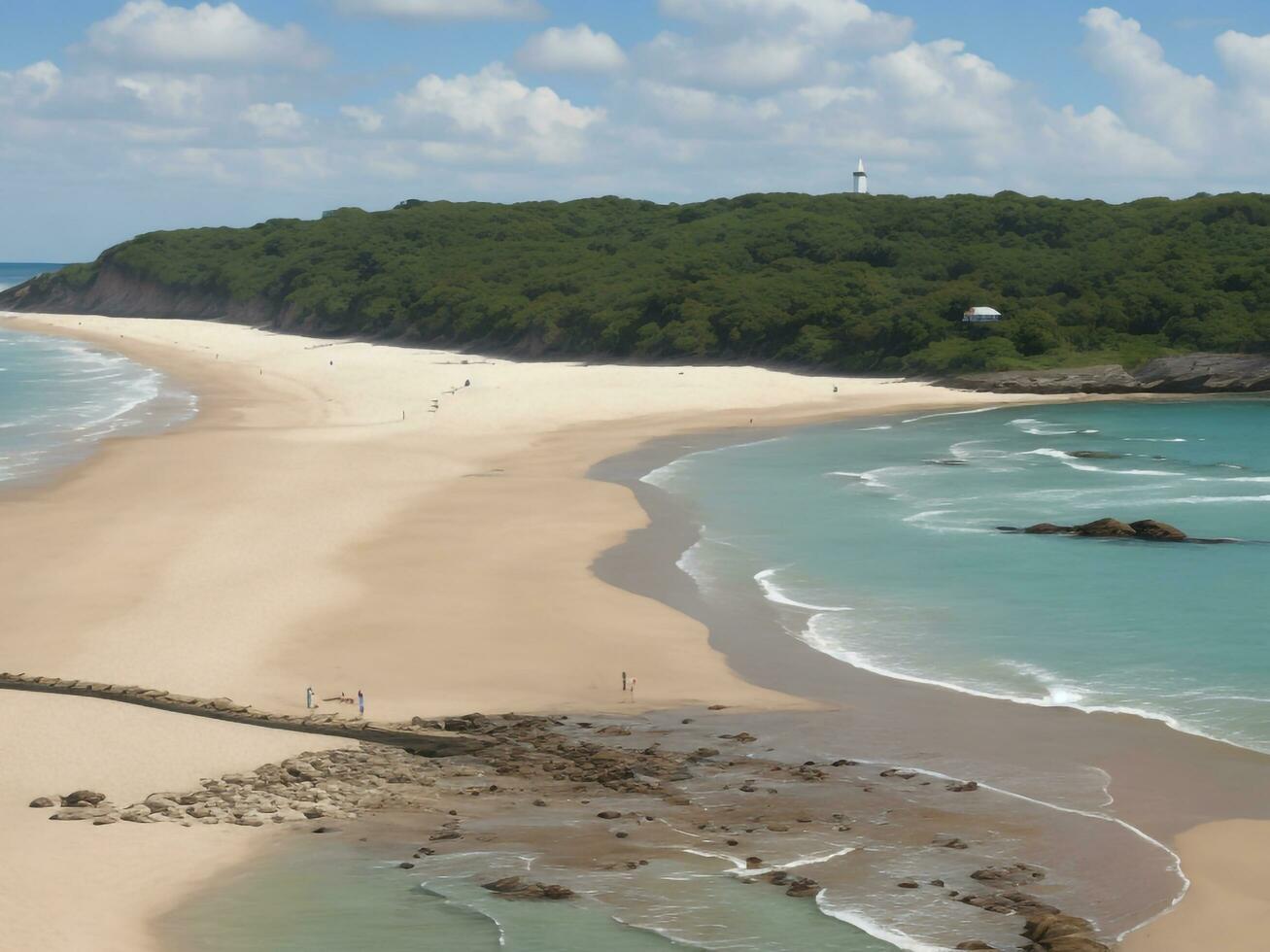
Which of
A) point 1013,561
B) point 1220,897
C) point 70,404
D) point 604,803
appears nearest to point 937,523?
point 1013,561

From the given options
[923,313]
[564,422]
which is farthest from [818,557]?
[923,313]

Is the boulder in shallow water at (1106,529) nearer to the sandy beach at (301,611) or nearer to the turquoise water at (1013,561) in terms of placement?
the turquoise water at (1013,561)

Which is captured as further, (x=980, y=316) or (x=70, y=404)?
(x=980, y=316)

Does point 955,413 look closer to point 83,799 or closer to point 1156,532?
point 1156,532

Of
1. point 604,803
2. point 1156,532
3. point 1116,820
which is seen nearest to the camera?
point 1116,820

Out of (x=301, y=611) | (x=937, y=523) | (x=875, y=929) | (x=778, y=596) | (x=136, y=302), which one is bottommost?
(x=875, y=929)

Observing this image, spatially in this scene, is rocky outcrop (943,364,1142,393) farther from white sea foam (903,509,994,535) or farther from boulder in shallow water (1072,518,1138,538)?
boulder in shallow water (1072,518,1138,538)

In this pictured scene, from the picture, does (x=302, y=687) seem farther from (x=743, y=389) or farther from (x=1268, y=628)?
(x=743, y=389)

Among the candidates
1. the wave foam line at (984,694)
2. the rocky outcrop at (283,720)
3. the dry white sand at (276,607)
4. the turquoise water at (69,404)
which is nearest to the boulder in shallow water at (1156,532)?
the wave foam line at (984,694)
